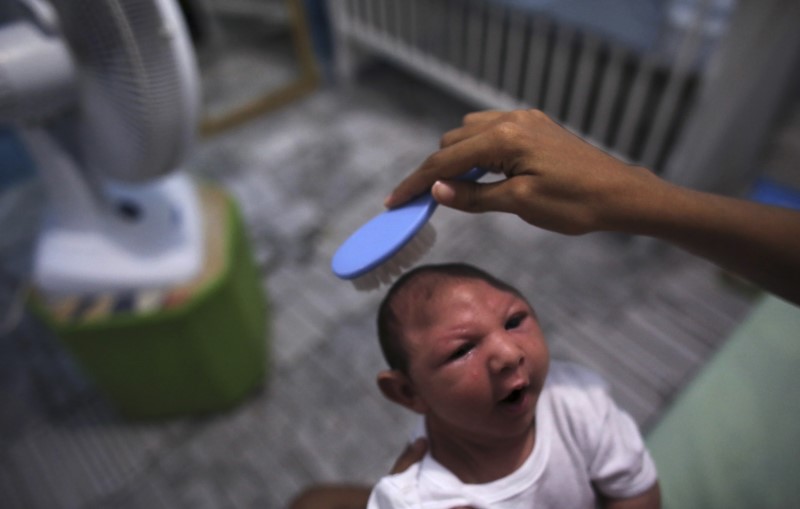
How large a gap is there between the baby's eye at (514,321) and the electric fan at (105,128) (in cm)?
54

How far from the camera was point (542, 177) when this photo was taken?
414 mm

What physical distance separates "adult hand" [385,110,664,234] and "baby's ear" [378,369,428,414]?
0.18 meters

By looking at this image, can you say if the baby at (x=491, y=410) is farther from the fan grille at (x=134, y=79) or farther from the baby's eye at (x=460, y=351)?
the fan grille at (x=134, y=79)

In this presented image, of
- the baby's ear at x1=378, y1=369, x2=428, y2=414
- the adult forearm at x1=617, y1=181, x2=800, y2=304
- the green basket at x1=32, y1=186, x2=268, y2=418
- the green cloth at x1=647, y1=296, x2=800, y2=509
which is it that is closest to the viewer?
the adult forearm at x1=617, y1=181, x2=800, y2=304

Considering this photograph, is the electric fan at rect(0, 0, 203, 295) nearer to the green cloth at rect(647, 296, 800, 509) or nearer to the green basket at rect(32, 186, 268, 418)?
the green basket at rect(32, 186, 268, 418)

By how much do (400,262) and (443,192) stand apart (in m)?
0.08

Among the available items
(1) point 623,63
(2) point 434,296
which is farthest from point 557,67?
(2) point 434,296

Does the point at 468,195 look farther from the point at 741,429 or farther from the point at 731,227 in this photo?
the point at 741,429

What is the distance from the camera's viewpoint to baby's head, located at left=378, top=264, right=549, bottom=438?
45 cm

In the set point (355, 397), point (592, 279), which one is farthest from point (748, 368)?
point (355, 397)

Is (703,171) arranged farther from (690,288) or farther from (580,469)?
(580,469)

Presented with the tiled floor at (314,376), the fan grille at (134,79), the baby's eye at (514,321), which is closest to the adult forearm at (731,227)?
the baby's eye at (514,321)

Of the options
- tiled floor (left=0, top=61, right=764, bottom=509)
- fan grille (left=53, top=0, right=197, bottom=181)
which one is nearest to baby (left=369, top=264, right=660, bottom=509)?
tiled floor (left=0, top=61, right=764, bottom=509)

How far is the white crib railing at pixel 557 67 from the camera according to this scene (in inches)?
50.3
